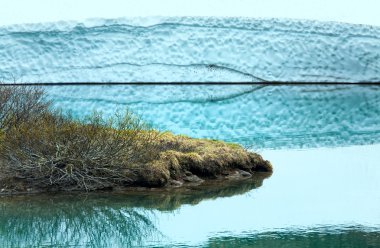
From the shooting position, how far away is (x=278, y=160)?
30.5ft

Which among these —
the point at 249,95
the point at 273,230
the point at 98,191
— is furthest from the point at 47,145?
the point at 249,95

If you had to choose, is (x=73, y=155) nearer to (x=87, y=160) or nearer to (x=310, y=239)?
(x=87, y=160)

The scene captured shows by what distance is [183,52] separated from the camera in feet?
108

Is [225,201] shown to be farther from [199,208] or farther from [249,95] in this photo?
[249,95]

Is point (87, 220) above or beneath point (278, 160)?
beneath

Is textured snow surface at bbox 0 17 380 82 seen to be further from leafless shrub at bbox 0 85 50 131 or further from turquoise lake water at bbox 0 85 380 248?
leafless shrub at bbox 0 85 50 131

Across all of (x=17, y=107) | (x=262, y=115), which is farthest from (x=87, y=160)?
(x=262, y=115)

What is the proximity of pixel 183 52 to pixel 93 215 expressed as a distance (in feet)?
88.4

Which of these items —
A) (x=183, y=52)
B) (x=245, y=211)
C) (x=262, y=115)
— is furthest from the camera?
(x=183, y=52)

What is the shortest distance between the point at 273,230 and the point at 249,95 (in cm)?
1941

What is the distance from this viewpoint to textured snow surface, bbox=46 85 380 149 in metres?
12.2

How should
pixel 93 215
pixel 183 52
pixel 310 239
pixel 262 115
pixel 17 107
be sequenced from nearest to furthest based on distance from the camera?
pixel 310 239, pixel 93 215, pixel 17 107, pixel 262 115, pixel 183 52

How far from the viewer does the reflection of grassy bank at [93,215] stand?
17.4ft

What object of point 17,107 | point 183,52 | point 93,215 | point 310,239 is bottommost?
point 310,239
